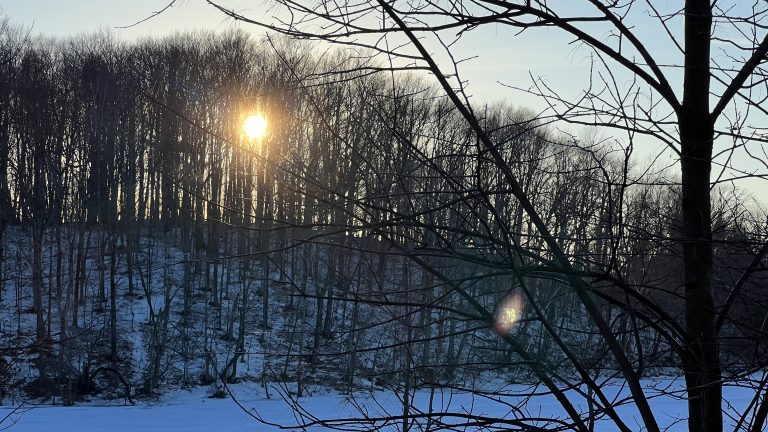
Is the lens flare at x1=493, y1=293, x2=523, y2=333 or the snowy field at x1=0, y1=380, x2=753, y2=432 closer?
the lens flare at x1=493, y1=293, x2=523, y2=333

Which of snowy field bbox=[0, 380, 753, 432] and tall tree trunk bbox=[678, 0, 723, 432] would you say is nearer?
tall tree trunk bbox=[678, 0, 723, 432]

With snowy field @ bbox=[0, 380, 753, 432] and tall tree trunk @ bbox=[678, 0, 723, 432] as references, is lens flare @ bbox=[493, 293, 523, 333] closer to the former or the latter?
tall tree trunk @ bbox=[678, 0, 723, 432]

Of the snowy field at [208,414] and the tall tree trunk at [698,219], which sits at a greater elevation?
the tall tree trunk at [698,219]

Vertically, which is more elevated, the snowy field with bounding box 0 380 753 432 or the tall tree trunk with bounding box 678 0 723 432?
the tall tree trunk with bounding box 678 0 723 432

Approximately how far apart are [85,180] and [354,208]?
2480 centimetres

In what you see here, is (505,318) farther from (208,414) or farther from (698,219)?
(208,414)

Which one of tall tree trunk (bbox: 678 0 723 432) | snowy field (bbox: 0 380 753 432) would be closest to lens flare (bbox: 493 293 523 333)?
tall tree trunk (bbox: 678 0 723 432)

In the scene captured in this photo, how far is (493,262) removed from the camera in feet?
6.01

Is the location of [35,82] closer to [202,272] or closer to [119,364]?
[202,272]

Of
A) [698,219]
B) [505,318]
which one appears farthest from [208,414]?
[698,219]

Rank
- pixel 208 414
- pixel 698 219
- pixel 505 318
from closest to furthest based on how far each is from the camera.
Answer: pixel 698 219, pixel 505 318, pixel 208 414

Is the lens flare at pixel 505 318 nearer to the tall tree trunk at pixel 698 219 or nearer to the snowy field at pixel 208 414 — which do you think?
the tall tree trunk at pixel 698 219

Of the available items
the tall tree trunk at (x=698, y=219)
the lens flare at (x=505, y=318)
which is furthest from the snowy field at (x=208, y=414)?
the tall tree trunk at (x=698, y=219)

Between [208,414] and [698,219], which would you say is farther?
[208,414]
